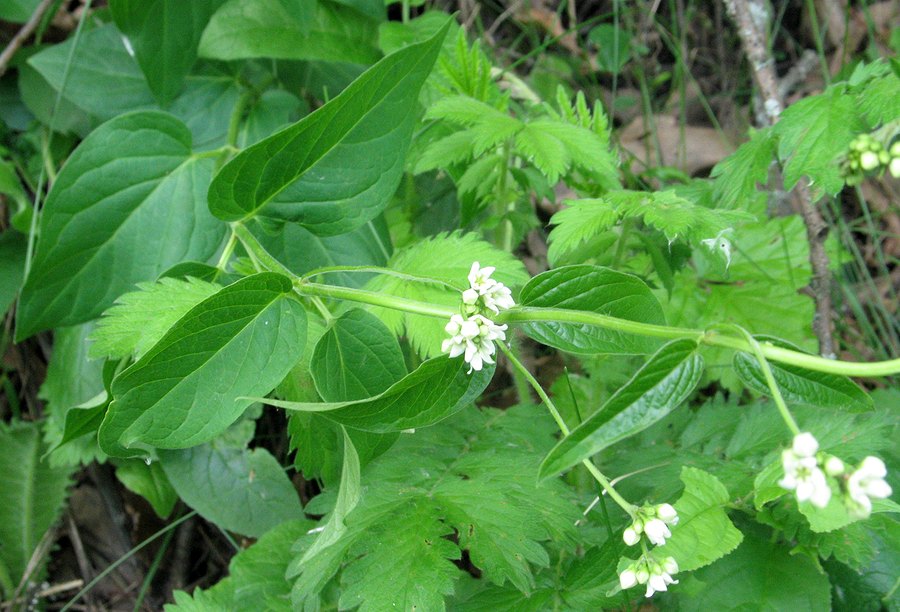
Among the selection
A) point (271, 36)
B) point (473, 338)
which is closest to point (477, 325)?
point (473, 338)

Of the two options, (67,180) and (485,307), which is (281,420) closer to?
(67,180)

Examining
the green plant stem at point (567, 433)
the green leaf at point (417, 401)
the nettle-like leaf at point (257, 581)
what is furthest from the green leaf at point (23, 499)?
the green plant stem at point (567, 433)

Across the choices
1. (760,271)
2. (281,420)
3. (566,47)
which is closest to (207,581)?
(281,420)

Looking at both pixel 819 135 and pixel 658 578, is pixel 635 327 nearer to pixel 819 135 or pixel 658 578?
pixel 658 578

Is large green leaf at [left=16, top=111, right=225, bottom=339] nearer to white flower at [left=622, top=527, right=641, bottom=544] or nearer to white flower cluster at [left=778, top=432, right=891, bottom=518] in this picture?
white flower at [left=622, top=527, right=641, bottom=544]

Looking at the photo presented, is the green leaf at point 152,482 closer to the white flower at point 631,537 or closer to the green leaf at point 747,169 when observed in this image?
the white flower at point 631,537

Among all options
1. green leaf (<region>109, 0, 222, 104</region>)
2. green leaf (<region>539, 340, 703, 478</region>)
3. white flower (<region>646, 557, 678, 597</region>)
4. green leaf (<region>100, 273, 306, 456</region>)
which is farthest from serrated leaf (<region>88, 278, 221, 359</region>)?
green leaf (<region>109, 0, 222, 104</region>)
